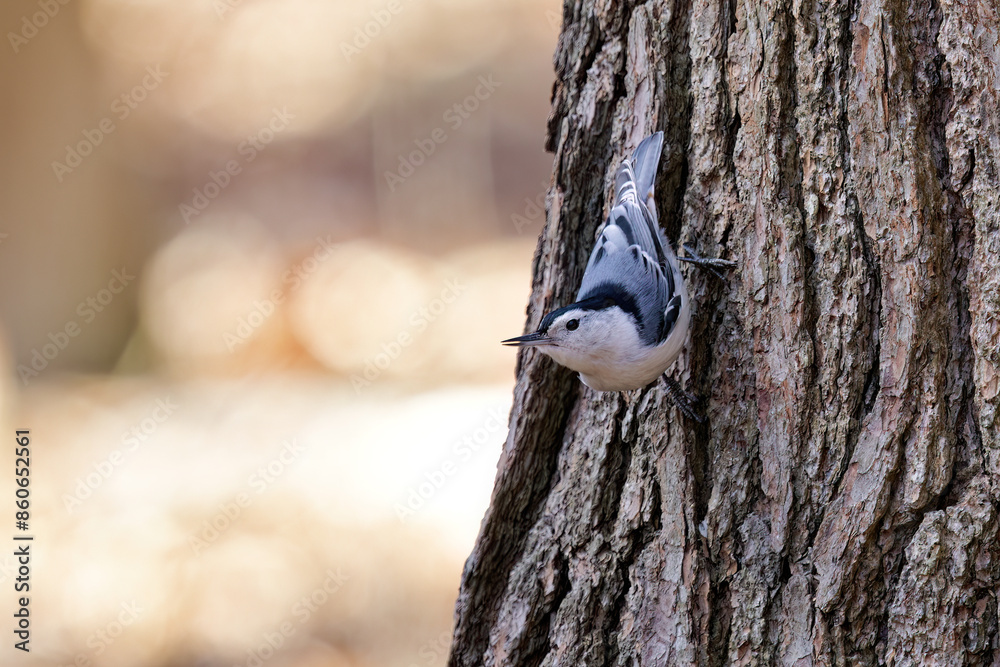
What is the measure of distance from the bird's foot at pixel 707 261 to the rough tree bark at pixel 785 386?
2 cm

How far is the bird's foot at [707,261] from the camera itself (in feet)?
5.16

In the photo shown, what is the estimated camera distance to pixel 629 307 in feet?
5.73

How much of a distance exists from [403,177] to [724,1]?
379cm

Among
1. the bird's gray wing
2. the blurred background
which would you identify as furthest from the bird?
the blurred background

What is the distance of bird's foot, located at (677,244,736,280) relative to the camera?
1.57 metres

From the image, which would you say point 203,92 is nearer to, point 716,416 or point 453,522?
point 453,522

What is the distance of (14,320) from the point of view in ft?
14.5

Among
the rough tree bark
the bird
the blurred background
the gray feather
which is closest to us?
the rough tree bark

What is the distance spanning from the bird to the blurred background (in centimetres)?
236

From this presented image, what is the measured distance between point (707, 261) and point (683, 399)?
30 centimetres

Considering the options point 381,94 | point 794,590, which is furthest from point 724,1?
point 381,94

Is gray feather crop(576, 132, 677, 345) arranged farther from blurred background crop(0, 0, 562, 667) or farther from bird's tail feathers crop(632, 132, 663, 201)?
blurred background crop(0, 0, 562, 667)

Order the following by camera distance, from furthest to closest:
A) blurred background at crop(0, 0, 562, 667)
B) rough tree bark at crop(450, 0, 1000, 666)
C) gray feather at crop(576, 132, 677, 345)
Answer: blurred background at crop(0, 0, 562, 667) < gray feather at crop(576, 132, 677, 345) < rough tree bark at crop(450, 0, 1000, 666)

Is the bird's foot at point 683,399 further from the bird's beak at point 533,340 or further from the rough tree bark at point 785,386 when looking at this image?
the bird's beak at point 533,340
